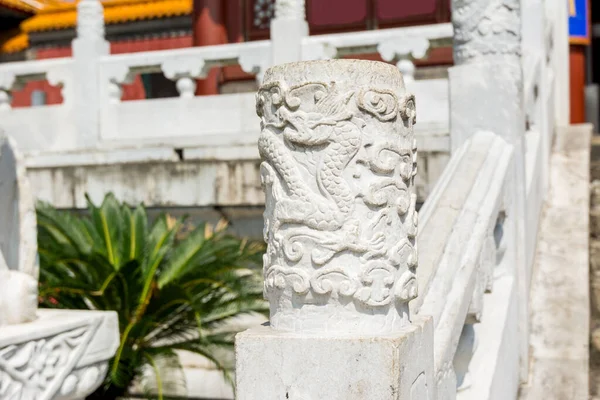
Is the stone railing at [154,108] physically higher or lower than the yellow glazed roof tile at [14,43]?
lower

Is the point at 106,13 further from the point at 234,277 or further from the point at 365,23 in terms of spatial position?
the point at 234,277

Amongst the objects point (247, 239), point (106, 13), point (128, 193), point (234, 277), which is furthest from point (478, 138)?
point (106, 13)

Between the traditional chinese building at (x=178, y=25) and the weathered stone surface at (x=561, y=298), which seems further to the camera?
the traditional chinese building at (x=178, y=25)

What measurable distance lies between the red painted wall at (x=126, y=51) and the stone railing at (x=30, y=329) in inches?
392

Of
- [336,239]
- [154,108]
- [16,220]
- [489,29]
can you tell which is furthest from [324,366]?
[154,108]

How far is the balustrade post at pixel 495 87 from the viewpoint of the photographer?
4676 mm

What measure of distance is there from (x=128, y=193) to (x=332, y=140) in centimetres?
508

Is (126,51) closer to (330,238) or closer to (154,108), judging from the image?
(154,108)

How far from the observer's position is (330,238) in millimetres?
2424

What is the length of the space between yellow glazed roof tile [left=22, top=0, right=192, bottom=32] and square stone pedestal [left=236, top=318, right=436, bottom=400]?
492 inches


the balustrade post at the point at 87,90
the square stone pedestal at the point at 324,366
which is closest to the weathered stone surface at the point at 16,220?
the square stone pedestal at the point at 324,366

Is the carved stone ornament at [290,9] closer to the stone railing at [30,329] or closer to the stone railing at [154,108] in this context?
the stone railing at [154,108]

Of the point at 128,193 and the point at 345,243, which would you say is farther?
the point at 128,193

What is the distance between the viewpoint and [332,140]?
243cm
